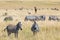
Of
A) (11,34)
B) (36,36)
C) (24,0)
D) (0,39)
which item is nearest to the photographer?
(0,39)

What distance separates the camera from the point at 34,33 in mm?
11656

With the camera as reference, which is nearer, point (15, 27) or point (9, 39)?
point (9, 39)

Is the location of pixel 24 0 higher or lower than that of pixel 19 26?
lower

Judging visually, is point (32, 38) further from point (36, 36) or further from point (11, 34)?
point (11, 34)

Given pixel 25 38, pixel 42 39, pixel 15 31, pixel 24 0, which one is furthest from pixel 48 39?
pixel 24 0

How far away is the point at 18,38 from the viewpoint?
10.6 m

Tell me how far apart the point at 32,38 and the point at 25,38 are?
31 centimetres

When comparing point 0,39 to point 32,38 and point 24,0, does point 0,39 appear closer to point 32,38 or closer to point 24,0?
point 32,38

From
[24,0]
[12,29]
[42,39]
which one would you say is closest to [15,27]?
[12,29]

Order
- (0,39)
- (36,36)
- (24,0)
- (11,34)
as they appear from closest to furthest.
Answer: (0,39), (36,36), (11,34), (24,0)

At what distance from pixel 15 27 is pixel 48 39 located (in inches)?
69.3

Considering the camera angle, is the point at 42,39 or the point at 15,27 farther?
the point at 15,27

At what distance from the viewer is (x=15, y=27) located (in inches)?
445

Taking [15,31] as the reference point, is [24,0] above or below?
below
